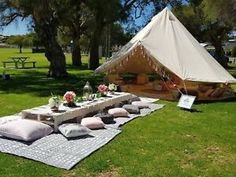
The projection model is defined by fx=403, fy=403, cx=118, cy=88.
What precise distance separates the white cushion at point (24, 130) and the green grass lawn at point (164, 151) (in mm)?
677

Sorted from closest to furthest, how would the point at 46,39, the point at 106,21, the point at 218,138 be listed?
the point at 218,138
the point at 46,39
the point at 106,21

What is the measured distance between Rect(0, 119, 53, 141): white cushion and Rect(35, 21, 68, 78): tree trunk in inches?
437

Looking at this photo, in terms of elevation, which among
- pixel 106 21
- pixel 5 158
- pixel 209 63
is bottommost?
pixel 5 158

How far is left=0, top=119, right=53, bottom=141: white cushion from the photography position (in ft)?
21.9

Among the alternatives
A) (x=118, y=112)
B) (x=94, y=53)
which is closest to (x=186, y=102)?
(x=118, y=112)

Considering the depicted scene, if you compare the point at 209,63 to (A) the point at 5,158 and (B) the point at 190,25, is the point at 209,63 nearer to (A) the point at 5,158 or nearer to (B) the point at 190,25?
(A) the point at 5,158

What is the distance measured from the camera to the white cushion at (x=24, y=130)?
666 centimetres

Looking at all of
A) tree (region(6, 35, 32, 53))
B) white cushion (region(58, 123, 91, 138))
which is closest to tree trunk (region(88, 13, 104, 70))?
white cushion (region(58, 123, 91, 138))

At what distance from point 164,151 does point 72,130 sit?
1648mm

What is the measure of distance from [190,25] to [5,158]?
28.4m

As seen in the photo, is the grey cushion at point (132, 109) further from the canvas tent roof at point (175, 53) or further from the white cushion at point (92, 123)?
the canvas tent roof at point (175, 53)

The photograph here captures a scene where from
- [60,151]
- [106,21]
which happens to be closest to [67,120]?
[60,151]

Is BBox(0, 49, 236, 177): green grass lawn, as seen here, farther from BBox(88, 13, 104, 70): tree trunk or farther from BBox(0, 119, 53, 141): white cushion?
BBox(88, 13, 104, 70): tree trunk

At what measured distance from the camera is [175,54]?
12.3m
